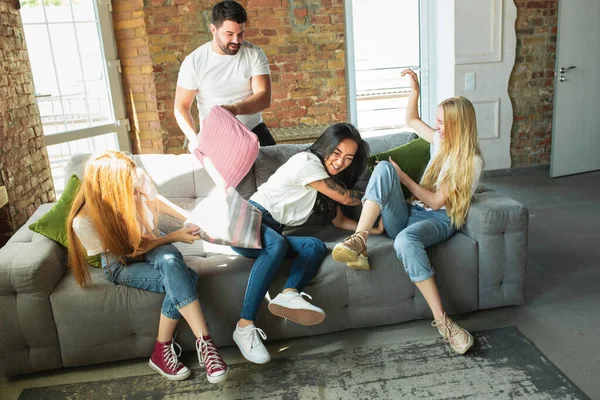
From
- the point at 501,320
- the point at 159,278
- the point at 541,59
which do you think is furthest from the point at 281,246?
the point at 541,59

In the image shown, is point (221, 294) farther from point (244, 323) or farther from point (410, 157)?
point (410, 157)

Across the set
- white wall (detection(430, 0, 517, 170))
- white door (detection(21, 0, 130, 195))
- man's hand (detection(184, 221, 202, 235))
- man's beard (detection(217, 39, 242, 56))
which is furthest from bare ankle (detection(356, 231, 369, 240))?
white door (detection(21, 0, 130, 195))

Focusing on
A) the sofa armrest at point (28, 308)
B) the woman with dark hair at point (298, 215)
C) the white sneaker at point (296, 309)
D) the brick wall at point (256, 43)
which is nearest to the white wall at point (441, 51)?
the brick wall at point (256, 43)

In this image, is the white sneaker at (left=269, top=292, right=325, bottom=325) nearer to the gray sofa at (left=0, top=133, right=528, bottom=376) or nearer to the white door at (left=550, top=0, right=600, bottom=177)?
the gray sofa at (left=0, top=133, right=528, bottom=376)

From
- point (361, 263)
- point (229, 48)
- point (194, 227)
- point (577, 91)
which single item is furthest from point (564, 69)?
point (194, 227)

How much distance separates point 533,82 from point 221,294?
4097 millimetres

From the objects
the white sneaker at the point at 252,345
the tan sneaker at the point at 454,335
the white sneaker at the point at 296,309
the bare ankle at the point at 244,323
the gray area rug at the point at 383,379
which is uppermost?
the white sneaker at the point at 296,309

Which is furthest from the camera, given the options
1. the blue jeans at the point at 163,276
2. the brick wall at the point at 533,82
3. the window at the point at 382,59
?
the window at the point at 382,59

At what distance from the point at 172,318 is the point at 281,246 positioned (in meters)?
0.54

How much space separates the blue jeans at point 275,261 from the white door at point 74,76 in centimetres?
274

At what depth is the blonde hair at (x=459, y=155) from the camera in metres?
2.50

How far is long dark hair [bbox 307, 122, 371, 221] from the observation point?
2.50 metres

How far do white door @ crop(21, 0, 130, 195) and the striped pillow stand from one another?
2.47 metres

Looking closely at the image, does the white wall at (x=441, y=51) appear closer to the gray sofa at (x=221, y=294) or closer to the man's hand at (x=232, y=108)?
the gray sofa at (x=221, y=294)
